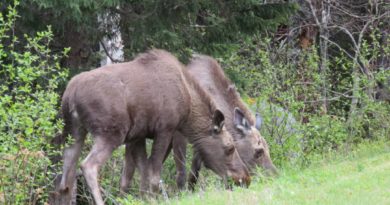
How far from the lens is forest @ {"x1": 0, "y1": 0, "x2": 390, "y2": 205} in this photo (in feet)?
35.3

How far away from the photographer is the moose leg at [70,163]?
40.8ft

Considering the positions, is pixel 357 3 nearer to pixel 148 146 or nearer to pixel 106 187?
pixel 148 146

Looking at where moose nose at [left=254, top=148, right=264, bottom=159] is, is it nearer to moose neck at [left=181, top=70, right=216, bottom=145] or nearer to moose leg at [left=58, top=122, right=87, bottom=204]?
moose neck at [left=181, top=70, right=216, bottom=145]

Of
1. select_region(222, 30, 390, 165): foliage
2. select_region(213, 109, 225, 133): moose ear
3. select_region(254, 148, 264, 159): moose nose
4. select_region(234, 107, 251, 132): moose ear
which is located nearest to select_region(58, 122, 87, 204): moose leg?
select_region(213, 109, 225, 133): moose ear

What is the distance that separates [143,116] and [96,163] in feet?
3.91

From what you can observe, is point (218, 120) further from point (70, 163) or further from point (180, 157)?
point (70, 163)

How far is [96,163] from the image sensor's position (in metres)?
11.9

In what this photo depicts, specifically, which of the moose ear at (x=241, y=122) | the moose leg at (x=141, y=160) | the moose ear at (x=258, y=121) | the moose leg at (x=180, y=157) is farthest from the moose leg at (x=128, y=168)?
the moose ear at (x=258, y=121)

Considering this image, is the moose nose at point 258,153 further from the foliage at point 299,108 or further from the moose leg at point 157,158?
the moose leg at point 157,158

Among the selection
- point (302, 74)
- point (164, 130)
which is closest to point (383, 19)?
point (302, 74)

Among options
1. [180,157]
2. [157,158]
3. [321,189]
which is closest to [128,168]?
[157,158]

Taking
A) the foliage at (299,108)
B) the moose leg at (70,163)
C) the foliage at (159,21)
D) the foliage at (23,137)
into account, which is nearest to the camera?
the foliage at (23,137)

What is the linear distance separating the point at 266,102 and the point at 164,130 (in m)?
5.52

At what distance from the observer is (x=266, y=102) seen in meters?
18.1
